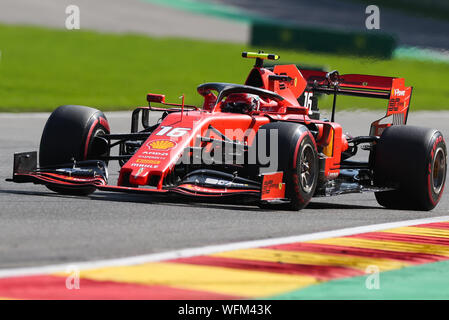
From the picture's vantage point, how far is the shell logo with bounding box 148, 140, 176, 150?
8.83m

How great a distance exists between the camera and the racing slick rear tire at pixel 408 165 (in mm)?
9797

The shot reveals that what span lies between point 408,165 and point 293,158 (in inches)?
63.1

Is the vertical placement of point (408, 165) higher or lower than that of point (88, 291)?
higher

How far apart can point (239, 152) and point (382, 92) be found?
9.24ft

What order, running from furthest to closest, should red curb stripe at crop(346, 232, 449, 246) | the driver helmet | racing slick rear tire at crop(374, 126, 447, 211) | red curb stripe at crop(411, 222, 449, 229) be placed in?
the driver helmet, racing slick rear tire at crop(374, 126, 447, 211), red curb stripe at crop(411, 222, 449, 229), red curb stripe at crop(346, 232, 449, 246)

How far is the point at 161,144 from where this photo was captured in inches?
350

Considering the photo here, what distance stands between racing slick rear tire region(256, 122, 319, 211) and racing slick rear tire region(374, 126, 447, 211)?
110 centimetres

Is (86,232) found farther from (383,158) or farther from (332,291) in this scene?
(383,158)

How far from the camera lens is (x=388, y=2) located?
131 ft
